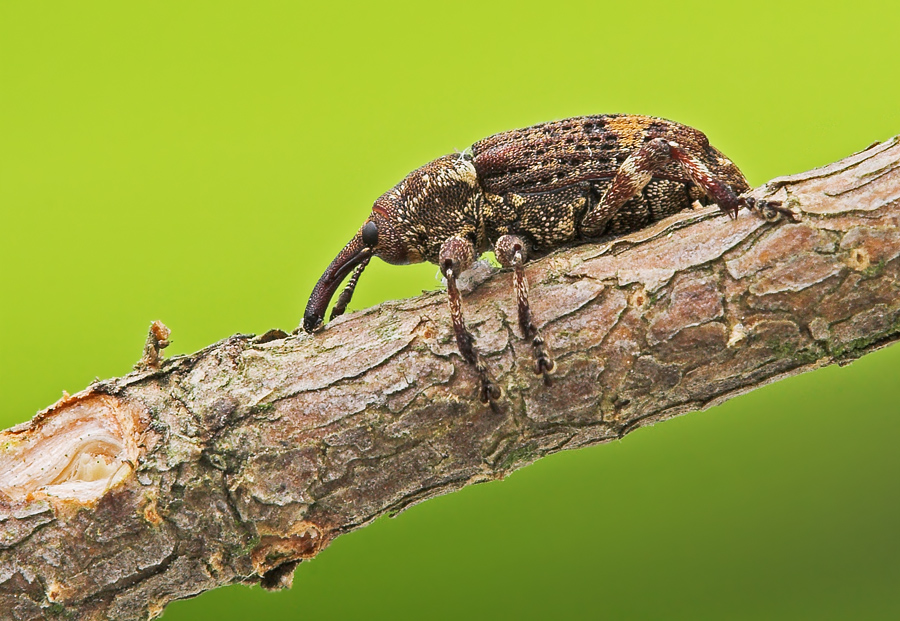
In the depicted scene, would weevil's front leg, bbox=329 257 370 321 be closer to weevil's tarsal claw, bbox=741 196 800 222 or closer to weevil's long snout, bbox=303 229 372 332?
weevil's long snout, bbox=303 229 372 332

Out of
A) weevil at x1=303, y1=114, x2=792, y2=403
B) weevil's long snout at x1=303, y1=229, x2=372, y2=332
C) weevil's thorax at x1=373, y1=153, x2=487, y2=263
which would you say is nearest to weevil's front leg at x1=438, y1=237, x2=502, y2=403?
weevil at x1=303, y1=114, x2=792, y2=403

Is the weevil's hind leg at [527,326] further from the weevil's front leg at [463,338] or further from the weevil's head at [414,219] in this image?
A: the weevil's head at [414,219]

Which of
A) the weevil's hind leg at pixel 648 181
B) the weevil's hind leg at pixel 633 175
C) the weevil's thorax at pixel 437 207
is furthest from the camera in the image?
the weevil's thorax at pixel 437 207

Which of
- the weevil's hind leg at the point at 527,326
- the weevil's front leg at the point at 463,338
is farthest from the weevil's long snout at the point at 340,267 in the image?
the weevil's hind leg at the point at 527,326

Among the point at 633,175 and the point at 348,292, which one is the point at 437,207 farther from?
the point at 633,175

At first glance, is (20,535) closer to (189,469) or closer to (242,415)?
(189,469)

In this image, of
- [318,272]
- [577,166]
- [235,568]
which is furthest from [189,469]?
[577,166]

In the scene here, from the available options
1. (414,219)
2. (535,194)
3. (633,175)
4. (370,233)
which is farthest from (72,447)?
(633,175)

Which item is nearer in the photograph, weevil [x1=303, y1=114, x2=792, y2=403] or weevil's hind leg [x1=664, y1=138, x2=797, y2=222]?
weevil's hind leg [x1=664, y1=138, x2=797, y2=222]
